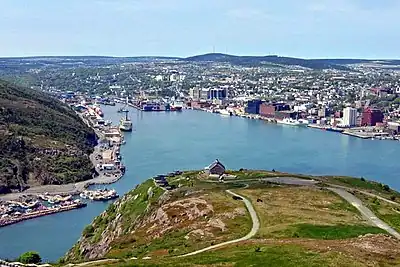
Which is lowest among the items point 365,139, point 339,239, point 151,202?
point 365,139

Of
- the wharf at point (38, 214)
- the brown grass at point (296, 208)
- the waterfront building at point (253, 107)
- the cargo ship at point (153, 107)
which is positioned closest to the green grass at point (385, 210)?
the brown grass at point (296, 208)

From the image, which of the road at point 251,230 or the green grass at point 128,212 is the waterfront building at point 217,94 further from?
the road at point 251,230

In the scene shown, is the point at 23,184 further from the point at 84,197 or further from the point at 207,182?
the point at 207,182

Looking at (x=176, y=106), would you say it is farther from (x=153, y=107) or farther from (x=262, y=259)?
(x=262, y=259)

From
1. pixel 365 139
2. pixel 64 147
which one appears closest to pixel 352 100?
pixel 365 139

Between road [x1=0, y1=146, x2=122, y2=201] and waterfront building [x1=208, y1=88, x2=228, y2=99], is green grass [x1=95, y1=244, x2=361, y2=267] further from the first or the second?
waterfront building [x1=208, y1=88, x2=228, y2=99]

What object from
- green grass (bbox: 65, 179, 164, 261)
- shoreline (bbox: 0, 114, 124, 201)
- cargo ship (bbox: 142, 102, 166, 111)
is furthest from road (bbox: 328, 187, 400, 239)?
cargo ship (bbox: 142, 102, 166, 111)
